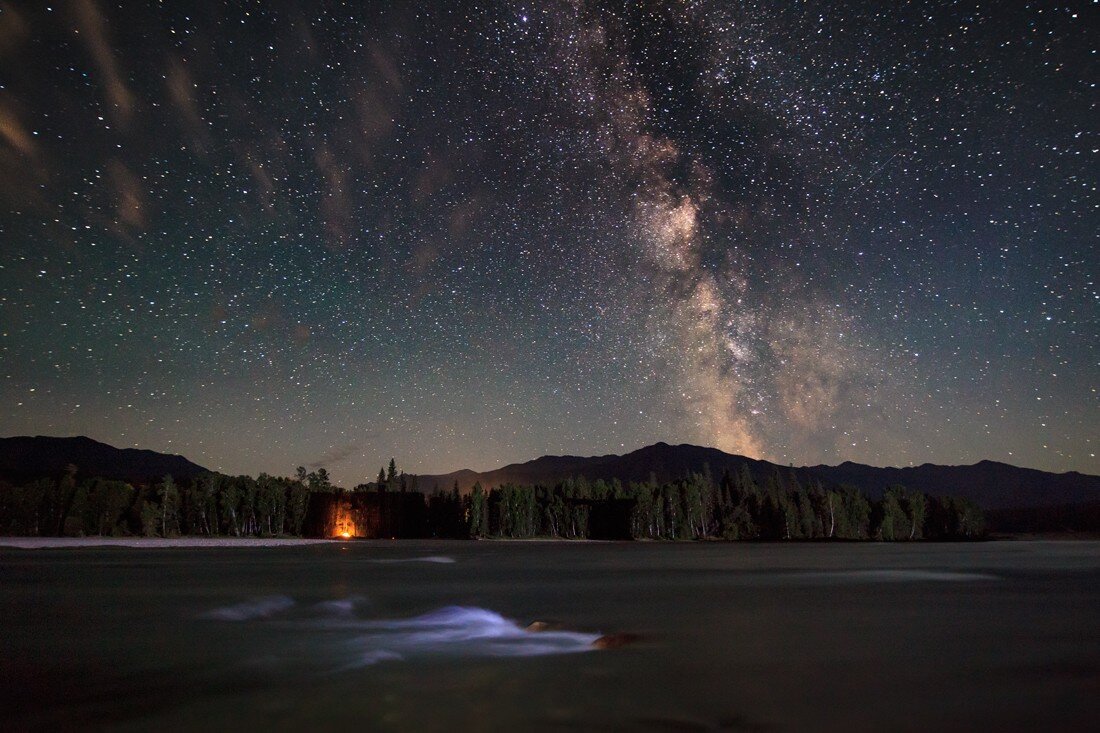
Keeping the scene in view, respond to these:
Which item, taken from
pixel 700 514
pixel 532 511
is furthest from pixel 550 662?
pixel 700 514

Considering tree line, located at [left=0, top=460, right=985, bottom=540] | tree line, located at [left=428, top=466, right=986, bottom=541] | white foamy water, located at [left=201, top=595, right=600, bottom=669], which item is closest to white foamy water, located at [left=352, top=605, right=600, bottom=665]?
white foamy water, located at [left=201, top=595, right=600, bottom=669]

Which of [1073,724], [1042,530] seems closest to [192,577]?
[1073,724]

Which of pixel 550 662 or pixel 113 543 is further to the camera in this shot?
pixel 113 543

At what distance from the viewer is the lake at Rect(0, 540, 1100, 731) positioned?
6.81 metres

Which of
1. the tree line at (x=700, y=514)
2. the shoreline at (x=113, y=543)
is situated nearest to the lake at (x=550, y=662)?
the shoreline at (x=113, y=543)

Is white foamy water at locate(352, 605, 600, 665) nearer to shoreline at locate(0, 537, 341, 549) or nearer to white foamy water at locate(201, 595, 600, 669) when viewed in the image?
white foamy water at locate(201, 595, 600, 669)

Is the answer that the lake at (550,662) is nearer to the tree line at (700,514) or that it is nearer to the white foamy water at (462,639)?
the white foamy water at (462,639)

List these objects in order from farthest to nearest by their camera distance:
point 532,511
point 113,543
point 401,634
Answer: point 532,511
point 113,543
point 401,634

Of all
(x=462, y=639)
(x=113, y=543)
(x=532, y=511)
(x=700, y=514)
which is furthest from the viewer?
(x=700, y=514)

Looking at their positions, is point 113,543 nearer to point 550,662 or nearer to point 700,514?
point 550,662

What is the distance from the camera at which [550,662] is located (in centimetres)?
970

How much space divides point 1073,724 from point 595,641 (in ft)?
21.5

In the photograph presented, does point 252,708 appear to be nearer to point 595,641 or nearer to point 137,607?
point 595,641

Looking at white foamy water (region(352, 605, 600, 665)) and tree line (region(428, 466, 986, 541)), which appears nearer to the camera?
white foamy water (region(352, 605, 600, 665))
